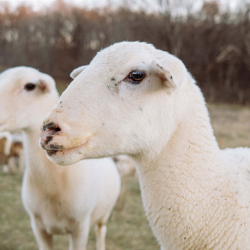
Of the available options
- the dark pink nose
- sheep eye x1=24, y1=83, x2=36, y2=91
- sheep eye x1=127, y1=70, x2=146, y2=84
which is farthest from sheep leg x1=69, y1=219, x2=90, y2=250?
sheep eye x1=127, y1=70, x2=146, y2=84

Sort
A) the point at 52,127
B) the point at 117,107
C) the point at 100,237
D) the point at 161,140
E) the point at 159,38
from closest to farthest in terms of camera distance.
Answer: the point at 52,127 < the point at 117,107 < the point at 161,140 < the point at 100,237 < the point at 159,38

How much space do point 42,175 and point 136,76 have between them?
171cm

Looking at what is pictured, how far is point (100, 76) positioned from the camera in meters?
1.71

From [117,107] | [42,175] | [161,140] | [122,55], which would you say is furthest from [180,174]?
[42,175]

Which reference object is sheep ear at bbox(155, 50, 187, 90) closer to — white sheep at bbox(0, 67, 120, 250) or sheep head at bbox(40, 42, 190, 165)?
sheep head at bbox(40, 42, 190, 165)

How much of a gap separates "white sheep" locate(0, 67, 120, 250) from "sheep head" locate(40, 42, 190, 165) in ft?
4.44

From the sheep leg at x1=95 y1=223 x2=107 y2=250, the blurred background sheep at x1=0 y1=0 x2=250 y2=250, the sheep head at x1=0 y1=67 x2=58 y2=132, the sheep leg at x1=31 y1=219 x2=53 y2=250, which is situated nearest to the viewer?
the sheep head at x1=0 y1=67 x2=58 y2=132

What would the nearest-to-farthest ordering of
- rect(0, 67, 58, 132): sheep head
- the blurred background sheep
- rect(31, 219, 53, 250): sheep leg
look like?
rect(0, 67, 58, 132): sheep head
rect(31, 219, 53, 250): sheep leg
the blurred background sheep

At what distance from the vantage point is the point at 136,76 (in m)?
1.69

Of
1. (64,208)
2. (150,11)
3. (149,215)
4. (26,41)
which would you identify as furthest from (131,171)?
(26,41)

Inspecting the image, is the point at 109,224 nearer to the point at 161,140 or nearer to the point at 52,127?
the point at 161,140

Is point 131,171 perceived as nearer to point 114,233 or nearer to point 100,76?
point 114,233

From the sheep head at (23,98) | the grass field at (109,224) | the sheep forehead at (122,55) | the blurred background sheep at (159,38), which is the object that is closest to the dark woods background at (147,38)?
the blurred background sheep at (159,38)

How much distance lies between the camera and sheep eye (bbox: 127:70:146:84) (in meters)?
1.68
